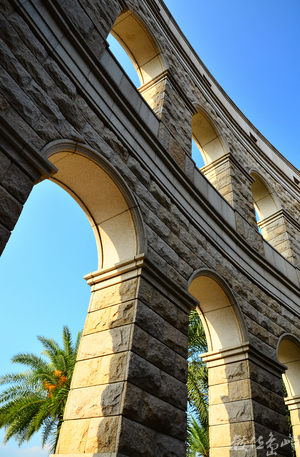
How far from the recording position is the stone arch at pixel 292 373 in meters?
8.55

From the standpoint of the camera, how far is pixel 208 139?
1081 cm

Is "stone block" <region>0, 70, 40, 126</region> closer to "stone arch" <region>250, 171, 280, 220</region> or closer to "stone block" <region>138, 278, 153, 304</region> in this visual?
"stone block" <region>138, 278, 153, 304</region>

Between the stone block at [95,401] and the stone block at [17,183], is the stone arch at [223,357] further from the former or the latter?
the stone block at [17,183]

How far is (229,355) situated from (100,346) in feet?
11.0

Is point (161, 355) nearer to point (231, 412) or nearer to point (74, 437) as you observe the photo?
point (74, 437)

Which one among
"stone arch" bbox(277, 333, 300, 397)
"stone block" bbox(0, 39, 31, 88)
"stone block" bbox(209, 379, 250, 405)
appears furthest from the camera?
"stone arch" bbox(277, 333, 300, 397)

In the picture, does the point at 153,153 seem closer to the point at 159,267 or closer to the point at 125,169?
the point at 125,169

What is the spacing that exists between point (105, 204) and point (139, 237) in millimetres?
702

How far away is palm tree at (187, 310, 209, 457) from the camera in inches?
589

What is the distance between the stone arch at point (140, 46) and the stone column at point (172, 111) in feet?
1.14

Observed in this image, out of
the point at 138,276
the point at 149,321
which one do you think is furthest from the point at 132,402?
the point at 138,276

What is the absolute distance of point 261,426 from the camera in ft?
20.4

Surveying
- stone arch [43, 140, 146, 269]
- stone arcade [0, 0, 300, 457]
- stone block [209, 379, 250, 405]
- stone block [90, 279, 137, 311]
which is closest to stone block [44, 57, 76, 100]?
stone arcade [0, 0, 300, 457]

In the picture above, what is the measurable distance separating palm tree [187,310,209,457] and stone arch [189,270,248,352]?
866cm
